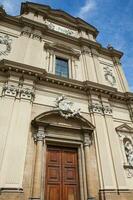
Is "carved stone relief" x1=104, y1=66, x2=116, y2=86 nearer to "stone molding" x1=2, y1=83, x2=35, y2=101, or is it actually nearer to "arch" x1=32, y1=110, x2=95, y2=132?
"arch" x1=32, y1=110, x2=95, y2=132

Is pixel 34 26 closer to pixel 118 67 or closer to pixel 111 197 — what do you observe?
pixel 118 67

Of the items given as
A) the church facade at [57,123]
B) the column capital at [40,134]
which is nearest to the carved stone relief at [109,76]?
the church facade at [57,123]

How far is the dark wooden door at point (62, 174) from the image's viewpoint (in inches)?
287

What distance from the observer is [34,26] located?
1245 cm

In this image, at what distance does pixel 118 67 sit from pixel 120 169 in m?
8.49

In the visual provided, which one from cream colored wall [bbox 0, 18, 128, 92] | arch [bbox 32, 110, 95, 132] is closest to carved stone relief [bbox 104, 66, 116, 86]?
cream colored wall [bbox 0, 18, 128, 92]

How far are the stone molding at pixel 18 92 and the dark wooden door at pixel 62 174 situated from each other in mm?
2707

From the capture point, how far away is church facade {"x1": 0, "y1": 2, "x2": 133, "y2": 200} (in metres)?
7.16

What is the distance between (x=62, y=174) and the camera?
7793mm

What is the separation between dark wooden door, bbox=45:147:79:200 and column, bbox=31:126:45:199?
58 centimetres

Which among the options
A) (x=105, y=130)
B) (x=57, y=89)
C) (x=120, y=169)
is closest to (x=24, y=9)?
(x=57, y=89)

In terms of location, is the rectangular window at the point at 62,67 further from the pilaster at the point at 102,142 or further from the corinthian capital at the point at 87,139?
the corinthian capital at the point at 87,139

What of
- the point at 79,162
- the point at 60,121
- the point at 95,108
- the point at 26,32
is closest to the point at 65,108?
the point at 60,121

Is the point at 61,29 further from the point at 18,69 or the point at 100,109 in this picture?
the point at 100,109
